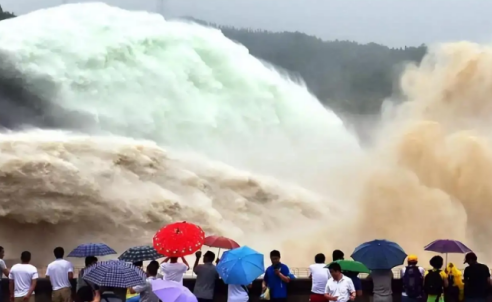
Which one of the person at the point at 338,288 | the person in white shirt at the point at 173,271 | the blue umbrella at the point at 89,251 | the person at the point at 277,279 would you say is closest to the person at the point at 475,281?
the person at the point at 338,288

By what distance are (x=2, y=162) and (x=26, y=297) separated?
7.98m

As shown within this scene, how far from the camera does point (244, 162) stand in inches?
975

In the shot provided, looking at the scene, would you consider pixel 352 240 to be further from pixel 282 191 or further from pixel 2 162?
pixel 2 162

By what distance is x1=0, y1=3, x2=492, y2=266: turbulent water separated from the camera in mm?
17969

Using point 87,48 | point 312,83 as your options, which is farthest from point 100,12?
point 312,83

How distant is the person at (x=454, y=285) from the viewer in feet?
31.4

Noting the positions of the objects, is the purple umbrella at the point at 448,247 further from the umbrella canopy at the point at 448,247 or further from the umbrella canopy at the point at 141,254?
the umbrella canopy at the point at 141,254

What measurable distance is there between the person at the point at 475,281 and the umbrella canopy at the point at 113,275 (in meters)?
5.29

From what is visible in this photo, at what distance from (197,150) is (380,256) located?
47.7ft

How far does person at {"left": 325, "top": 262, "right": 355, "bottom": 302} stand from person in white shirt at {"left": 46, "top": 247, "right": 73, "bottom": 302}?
401cm

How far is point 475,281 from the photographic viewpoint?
953 cm

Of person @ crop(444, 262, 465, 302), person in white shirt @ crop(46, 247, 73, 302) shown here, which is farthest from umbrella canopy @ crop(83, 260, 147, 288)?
person @ crop(444, 262, 465, 302)

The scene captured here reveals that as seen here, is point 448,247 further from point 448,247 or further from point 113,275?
point 113,275

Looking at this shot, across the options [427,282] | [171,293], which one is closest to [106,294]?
[171,293]
